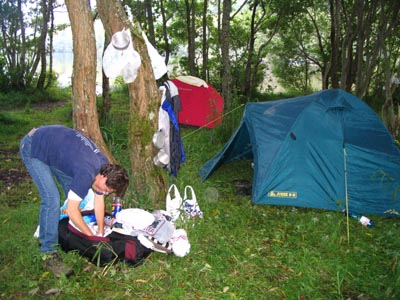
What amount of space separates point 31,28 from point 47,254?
1254cm

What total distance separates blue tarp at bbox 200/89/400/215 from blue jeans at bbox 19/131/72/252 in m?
2.20

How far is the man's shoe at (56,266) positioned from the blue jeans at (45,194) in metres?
0.08

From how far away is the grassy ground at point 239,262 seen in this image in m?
2.81

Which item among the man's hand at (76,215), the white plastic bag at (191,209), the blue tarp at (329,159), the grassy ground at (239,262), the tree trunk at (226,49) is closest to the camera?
the man's hand at (76,215)

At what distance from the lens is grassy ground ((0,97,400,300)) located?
2.81 metres

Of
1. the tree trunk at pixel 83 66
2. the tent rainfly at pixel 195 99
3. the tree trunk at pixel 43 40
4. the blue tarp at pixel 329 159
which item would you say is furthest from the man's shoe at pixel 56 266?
the tree trunk at pixel 43 40

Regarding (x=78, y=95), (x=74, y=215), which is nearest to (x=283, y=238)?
(x=74, y=215)

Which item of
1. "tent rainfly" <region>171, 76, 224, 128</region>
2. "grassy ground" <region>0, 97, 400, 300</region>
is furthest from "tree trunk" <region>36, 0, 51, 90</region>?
"grassy ground" <region>0, 97, 400, 300</region>

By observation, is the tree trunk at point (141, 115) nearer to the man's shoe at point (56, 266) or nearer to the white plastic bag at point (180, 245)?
the white plastic bag at point (180, 245)

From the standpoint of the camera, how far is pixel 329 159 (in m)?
4.21

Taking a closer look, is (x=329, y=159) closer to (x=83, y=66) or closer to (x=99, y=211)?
(x=99, y=211)

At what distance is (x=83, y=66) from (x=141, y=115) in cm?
71

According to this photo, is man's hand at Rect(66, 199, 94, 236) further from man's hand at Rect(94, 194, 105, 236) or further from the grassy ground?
the grassy ground

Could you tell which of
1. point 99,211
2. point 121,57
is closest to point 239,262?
point 99,211
